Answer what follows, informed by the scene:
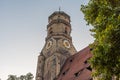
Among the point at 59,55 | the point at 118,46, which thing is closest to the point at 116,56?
the point at 118,46

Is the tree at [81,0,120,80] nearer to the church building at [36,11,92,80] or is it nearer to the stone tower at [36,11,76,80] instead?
the church building at [36,11,92,80]

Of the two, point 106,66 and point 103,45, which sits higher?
point 103,45

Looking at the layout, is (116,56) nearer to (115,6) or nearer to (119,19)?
(119,19)

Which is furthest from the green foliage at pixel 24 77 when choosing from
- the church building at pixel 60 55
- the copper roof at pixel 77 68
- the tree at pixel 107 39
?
the tree at pixel 107 39

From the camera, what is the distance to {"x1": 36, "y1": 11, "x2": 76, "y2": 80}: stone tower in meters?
27.4

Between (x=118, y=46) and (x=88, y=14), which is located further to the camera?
(x=88, y=14)

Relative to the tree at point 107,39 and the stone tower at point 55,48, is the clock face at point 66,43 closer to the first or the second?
the stone tower at point 55,48

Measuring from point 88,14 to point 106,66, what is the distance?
2653mm

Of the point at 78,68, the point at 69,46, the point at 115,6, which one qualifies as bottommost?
the point at 115,6

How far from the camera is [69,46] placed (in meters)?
30.3

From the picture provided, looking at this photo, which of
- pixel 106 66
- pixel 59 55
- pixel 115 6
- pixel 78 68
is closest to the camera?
pixel 106 66

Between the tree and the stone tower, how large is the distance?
16.8 meters

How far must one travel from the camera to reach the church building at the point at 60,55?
77.4 feet

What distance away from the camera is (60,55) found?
27938 millimetres
